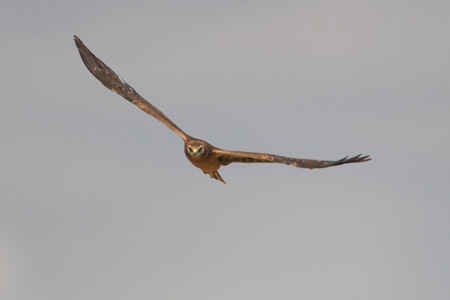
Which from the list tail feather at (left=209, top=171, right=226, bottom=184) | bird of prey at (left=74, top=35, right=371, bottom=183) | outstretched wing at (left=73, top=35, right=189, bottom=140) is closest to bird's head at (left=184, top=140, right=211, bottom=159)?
bird of prey at (left=74, top=35, right=371, bottom=183)

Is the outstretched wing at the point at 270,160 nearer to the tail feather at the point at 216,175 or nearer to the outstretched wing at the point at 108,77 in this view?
the tail feather at the point at 216,175

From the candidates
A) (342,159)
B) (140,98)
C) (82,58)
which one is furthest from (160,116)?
(342,159)

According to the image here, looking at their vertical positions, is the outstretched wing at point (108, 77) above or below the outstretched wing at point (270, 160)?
above

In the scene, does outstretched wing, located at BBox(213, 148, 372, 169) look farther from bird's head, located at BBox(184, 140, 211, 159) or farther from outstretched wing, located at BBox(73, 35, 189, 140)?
outstretched wing, located at BBox(73, 35, 189, 140)

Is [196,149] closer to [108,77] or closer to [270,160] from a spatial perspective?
[270,160]

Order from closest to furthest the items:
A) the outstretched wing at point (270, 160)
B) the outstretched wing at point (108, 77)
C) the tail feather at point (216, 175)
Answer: the outstretched wing at point (270, 160) < the tail feather at point (216, 175) < the outstretched wing at point (108, 77)

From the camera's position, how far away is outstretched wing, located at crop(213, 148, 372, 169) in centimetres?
5250

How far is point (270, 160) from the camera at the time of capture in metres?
56.1

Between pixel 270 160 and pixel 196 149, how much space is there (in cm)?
382

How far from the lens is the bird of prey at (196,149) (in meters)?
54.6

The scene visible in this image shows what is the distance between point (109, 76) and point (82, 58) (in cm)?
188

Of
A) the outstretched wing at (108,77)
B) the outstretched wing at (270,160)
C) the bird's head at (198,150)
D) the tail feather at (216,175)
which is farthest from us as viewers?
the outstretched wing at (108,77)

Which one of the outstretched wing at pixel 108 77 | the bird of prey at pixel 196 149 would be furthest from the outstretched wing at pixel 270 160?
the outstretched wing at pixel 108 77

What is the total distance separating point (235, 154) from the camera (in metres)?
57.2
